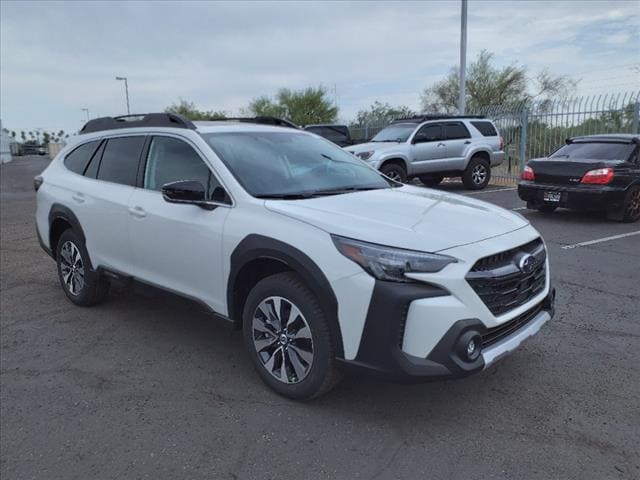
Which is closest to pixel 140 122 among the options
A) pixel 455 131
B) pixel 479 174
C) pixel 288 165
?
pixel 288 165

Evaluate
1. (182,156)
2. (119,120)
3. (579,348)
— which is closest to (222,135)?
(182,156)

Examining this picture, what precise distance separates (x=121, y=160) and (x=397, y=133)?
984 centimetres

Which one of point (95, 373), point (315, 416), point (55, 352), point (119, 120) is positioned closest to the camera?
point (315, 416)

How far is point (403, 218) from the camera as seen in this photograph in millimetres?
3199

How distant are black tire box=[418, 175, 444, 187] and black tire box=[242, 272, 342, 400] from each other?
10836 mm

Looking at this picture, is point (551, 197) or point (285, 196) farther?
point (551, 197)

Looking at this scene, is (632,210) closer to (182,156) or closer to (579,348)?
(579,348)

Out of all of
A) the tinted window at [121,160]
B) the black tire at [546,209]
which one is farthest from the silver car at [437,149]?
the tinted window at [121,160]

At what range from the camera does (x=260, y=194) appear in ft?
11.8

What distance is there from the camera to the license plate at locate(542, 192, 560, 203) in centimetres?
927

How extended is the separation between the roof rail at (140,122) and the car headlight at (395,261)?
1.97 meters

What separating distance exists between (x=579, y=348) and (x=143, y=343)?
3.45 meters

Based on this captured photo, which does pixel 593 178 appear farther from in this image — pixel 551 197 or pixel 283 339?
pixel 283 339

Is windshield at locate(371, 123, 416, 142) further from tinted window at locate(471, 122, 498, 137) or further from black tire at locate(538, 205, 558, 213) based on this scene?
black tire at locate(538, 205, 558, 213)
